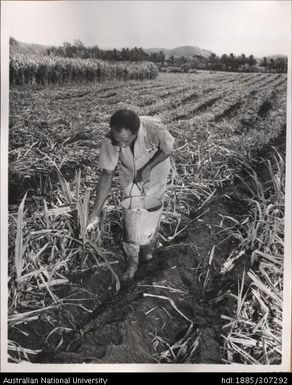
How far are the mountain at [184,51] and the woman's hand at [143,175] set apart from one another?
482mm

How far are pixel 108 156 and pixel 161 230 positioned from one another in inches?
15.1

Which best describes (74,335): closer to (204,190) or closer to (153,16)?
(204,190)

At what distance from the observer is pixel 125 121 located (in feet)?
6.68

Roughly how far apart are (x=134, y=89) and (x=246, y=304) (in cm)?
103

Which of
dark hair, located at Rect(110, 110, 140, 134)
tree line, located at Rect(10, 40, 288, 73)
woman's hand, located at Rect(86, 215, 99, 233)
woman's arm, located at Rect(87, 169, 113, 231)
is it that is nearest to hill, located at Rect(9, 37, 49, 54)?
tree line, located at Rect(10, 40, 288, 73)

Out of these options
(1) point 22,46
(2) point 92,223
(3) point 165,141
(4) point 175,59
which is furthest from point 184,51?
(2) point 92,223

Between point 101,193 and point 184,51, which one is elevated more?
point 184,51

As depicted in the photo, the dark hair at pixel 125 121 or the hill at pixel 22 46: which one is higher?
the hill at pixel 22 46

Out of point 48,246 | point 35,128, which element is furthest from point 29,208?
point 35,128

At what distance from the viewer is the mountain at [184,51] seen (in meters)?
2.07

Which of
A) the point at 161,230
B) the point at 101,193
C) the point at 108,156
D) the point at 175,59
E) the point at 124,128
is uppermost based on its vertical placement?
the point at 175,59

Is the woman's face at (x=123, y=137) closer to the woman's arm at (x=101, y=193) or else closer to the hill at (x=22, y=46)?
the woman's arm at (x=101, y=193)

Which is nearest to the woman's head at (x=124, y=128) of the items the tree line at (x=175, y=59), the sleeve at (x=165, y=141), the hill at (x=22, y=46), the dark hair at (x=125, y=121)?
the dark hair at (x=125, y=121)

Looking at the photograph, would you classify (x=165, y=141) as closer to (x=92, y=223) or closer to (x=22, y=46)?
(x=92, y=223)
